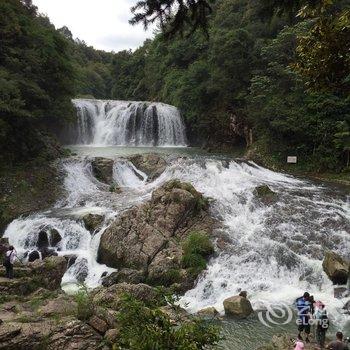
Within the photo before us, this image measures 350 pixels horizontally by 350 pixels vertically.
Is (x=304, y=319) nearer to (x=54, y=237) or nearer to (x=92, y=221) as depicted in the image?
(x=92, y=221)

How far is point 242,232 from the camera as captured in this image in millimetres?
17047

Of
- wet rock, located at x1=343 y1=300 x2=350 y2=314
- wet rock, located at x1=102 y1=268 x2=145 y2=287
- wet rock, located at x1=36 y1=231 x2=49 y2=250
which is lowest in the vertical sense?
wet rock, located at x1=343 y1=300 x2=350 y2=314

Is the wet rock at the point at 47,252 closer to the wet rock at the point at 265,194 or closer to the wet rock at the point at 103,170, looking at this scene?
the wet rock at the point at 103,170

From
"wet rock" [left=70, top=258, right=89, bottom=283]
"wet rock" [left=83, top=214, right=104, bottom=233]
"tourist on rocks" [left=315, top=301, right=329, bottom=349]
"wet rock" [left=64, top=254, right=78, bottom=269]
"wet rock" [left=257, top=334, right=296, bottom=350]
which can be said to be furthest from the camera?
"wet rock" [left=83, top=214, right=104, bottom=233]

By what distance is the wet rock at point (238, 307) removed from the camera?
12.1 metres

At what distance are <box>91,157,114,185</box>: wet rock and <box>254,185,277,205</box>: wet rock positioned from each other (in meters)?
Result: 9.18

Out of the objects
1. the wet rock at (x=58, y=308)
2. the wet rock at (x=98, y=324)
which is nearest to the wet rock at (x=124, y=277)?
the wet rock at (x=58, y=308)

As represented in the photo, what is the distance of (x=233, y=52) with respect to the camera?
32.2 meters

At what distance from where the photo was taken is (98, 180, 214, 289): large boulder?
14.8 meters

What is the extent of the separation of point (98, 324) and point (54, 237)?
9.28m

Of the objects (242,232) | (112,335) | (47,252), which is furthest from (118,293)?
(242,232)

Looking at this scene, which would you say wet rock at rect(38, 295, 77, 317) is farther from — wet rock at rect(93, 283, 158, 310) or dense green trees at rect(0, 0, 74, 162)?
→ dense green trees at rect(0, 0, 74, 162)

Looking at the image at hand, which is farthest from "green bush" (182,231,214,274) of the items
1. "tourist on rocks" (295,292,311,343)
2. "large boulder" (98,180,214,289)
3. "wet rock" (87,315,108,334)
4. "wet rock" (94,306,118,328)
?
"wet rock" (87,315,108,334)

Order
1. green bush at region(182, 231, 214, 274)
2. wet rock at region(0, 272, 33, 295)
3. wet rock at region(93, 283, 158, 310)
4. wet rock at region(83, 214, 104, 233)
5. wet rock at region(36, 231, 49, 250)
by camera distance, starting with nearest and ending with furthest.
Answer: wet rock at region(93, 283, 158, 310)
wet rock at region(0, 272, 33, 295)
green bush at region(182, 231, 214, 274)
wet rock at region(36, 231, 49, 250)
wet rock at region(83, 214, 104, 233)
